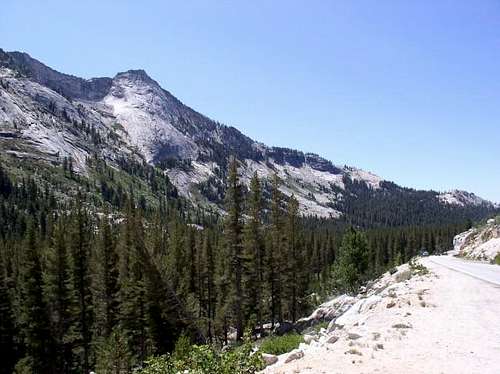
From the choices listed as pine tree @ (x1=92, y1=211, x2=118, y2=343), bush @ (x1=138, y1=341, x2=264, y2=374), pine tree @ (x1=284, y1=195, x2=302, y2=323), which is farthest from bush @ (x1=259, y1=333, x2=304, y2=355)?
pine tree @ (x1=284, y1=195, x2=302, y2=323)

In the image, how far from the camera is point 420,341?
1359 cm

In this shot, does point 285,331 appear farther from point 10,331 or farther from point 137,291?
point 10,331

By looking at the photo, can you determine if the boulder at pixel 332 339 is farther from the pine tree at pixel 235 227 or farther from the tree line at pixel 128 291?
the pine tree at pixel 235 227

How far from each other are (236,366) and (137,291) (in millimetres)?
28873

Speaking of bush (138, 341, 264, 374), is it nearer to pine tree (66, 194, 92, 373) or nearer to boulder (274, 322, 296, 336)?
pine tree (66, 194, 92, 373)

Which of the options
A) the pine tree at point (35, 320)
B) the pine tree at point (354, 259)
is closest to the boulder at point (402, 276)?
the pine tree at point (354, 259)

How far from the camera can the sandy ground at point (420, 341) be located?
11.5 meters

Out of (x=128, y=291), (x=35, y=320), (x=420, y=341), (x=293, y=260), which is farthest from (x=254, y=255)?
(x=420, y=341)

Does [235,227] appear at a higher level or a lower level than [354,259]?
higher

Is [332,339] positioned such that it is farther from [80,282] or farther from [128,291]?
[80,282]

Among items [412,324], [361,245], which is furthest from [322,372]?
[361,245]

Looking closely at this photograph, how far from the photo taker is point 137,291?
35.3 metres

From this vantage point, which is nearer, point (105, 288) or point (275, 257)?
point (105, 288)

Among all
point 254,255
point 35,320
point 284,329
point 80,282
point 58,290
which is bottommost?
point 284,329
